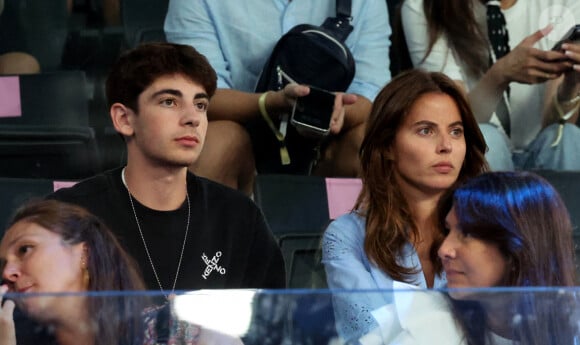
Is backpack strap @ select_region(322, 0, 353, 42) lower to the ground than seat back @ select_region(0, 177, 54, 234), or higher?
higher

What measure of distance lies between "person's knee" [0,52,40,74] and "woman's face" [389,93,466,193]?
3.99ft

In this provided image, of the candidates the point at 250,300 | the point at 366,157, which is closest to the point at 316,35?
the point at 366,157

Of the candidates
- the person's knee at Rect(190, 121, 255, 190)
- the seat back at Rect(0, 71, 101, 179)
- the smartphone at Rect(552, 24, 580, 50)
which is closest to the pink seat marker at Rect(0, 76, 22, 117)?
the seat back at Rect(0, 71, 101, 179)

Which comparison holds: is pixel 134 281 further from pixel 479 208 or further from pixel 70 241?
Answer: pixel 479 208

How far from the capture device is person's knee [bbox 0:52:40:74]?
303 cm

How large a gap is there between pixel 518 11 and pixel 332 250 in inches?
47.8

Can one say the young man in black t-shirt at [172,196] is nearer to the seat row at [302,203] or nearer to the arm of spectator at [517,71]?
the seat row at [302,203]

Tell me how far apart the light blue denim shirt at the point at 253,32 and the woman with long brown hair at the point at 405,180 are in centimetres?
57

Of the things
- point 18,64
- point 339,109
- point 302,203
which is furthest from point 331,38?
point 18,64

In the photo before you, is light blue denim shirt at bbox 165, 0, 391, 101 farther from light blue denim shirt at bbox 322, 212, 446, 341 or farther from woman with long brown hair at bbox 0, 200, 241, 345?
woman with long brown hair at bbox 0, 200, 241, 345

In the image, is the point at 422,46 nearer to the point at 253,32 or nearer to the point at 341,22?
the point at 341,22

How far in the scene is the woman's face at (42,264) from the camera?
1.66m

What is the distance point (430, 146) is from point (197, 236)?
501 mm

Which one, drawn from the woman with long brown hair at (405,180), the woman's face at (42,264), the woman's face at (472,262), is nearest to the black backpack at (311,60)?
the woman with long brown hair at (405,180)
